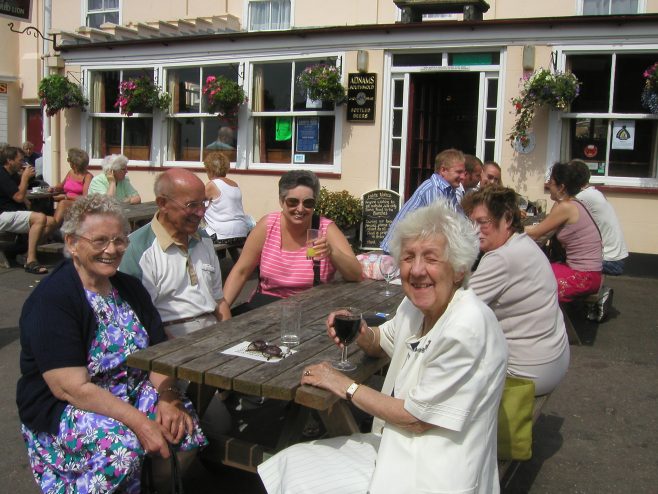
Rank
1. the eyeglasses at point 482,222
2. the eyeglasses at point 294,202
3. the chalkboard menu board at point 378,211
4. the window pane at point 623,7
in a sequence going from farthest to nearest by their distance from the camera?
the window pane at point 623,7 < the chalkboard menu board at point 378,211 < the eyeglasses at point 294,202 < the eyeglasses at point 482,222

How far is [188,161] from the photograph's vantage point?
11758 mm

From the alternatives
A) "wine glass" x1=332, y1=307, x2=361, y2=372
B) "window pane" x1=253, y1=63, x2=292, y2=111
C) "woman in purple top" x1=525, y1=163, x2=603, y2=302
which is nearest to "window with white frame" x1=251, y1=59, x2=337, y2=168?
"window pane" x1=253, y1=63, x2=292, y2=111

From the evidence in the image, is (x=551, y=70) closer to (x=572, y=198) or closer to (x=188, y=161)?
(x=572, y=198)

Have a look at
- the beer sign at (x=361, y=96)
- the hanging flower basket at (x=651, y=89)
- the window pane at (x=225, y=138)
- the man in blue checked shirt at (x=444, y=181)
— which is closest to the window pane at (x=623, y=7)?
the hanging flower basket at (x=651, y=89)

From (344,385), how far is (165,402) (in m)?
0.87

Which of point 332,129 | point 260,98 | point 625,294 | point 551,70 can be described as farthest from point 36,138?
point 625,294

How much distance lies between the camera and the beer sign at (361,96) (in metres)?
9.77

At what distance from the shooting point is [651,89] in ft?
26.8

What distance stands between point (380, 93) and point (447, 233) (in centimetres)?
765

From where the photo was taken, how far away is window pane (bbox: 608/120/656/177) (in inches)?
340

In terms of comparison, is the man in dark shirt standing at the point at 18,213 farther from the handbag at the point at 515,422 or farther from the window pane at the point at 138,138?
the handbag at the point at 515,422

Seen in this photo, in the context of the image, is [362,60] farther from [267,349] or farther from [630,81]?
[267,349]

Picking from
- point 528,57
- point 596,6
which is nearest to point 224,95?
point 528,57

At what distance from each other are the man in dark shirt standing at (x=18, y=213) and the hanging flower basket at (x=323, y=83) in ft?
13.0
